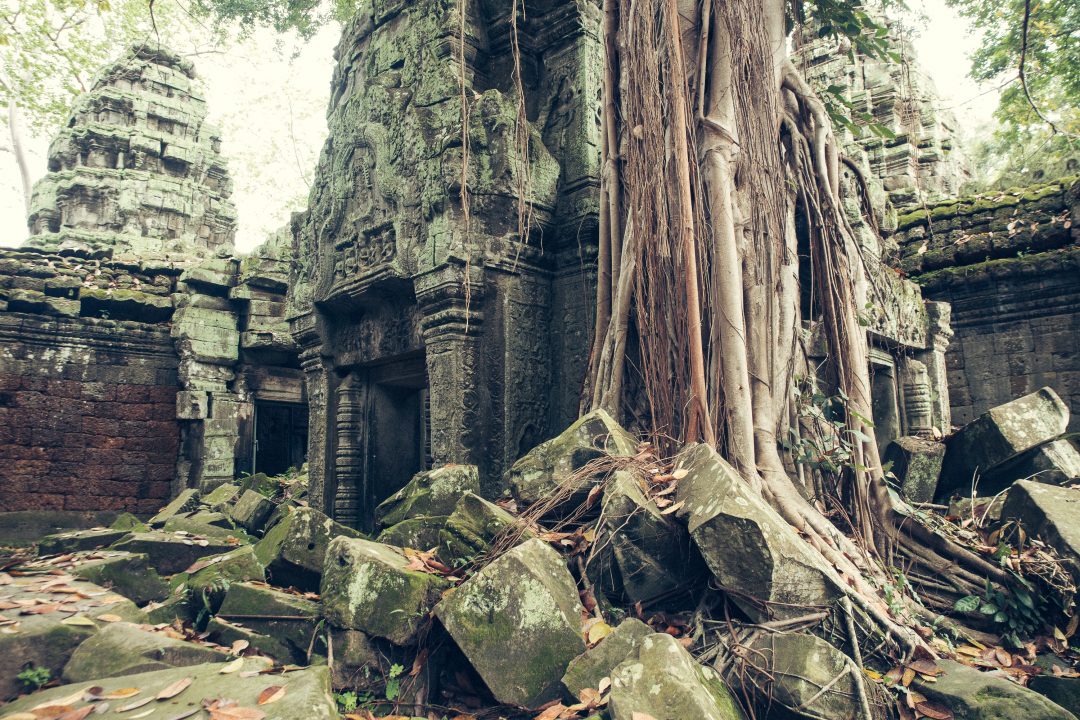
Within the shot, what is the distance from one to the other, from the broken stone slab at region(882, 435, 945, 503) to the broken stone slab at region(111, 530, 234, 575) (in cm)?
458

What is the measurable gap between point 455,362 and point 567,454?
1696 mm

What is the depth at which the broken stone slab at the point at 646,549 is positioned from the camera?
2797 mm

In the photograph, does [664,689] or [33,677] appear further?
[33,677]

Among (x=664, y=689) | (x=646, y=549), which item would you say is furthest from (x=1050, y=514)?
(x=664, y=689)

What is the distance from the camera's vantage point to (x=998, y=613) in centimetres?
288

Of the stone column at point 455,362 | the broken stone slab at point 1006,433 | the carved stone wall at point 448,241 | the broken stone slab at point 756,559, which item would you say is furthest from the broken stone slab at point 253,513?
the broken stone slab at point 1006,433

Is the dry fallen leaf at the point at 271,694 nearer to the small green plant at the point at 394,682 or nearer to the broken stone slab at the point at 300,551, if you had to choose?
the small green plant at the point at 394,682

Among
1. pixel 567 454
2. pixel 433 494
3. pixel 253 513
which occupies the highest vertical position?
pixel 567 454

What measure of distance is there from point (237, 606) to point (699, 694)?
2247mm

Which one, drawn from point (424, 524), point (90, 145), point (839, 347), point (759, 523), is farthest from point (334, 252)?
point (90, 145)

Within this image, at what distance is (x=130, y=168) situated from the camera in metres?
12.5

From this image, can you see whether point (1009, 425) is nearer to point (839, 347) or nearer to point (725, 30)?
point (839, 347)

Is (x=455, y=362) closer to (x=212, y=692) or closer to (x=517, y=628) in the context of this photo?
(x=517, y=628)

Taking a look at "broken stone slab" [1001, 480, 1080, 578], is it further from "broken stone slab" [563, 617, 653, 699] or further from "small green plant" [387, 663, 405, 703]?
"small green plant" [387, 663, 405, 703]
